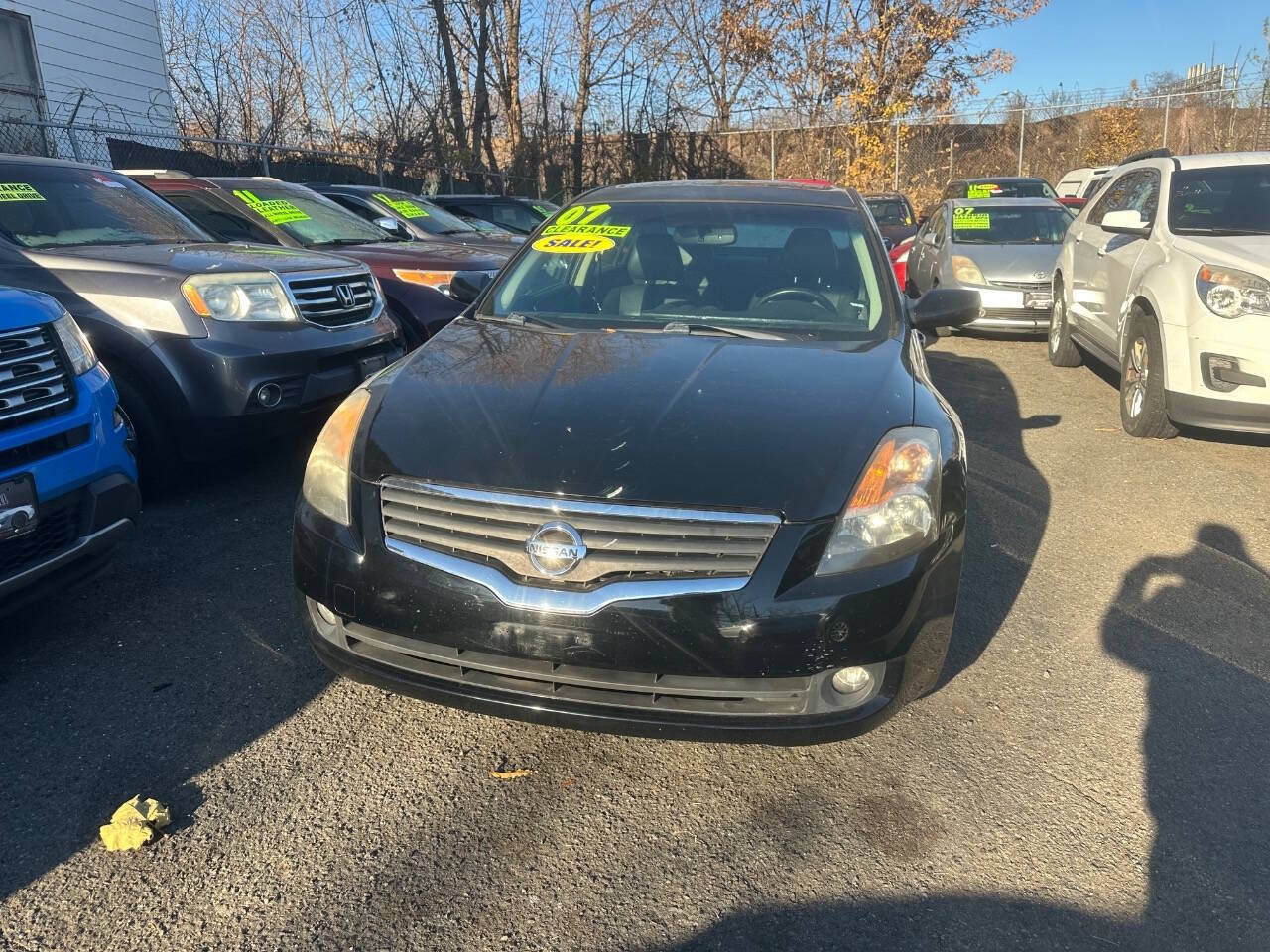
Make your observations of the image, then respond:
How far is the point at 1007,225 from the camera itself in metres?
10.4

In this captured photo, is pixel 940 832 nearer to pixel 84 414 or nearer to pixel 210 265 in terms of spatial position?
pixel 84 414

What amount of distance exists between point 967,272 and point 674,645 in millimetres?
8447

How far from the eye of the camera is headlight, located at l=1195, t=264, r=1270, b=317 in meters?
5.10

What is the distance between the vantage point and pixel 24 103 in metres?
13.4

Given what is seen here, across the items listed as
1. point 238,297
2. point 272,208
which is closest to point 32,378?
point 238,297

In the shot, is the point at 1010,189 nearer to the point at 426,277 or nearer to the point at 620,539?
the point at 426,277

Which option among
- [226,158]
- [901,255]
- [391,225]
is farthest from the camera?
[226,158]

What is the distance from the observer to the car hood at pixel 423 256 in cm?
709

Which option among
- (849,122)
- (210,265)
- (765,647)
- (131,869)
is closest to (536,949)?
(765,647)

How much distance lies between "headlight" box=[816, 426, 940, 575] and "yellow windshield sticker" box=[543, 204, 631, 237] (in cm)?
204

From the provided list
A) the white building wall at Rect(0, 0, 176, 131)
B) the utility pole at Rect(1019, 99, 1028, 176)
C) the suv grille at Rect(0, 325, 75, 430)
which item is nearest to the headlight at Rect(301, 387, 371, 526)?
the suv grille at Rect(0, 325, 75, 430)

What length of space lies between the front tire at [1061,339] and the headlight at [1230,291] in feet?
9.21

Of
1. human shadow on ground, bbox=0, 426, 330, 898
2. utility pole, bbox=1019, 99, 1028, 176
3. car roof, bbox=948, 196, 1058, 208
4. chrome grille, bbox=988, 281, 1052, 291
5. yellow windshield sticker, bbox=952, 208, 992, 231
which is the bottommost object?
human shadow on ground, bbox=0, 426, 330, 898

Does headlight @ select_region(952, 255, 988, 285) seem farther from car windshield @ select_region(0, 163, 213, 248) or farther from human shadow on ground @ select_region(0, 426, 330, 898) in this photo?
human shadow on ground @ select_region(0, 426, 330, 898)
